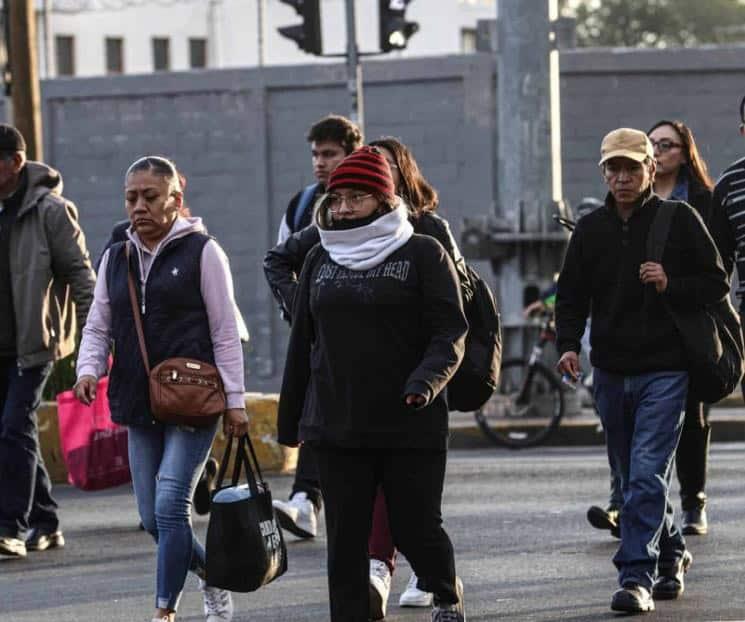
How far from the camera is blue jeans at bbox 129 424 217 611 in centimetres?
708

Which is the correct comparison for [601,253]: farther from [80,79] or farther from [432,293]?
[80,79]

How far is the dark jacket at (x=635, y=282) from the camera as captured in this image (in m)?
7.51

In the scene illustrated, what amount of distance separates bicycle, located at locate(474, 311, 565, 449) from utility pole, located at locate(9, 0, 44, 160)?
4.61m

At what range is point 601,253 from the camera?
7625 millimetres

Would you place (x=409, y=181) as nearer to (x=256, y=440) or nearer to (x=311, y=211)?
(x=311, y=211)

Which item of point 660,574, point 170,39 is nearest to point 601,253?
point 660,574

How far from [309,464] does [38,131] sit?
803 centimetres

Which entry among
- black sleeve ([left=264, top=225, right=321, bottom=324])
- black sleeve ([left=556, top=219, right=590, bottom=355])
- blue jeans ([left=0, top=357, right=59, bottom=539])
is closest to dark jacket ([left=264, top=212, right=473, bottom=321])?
black sleeve ([left=264, top=225, right=321, bottom=324])

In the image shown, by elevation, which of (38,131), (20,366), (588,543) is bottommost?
(588,543)

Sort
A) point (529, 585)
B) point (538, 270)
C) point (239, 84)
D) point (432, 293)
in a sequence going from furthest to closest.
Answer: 1. point (239, 84)
2. point (538, 270)
3. point (529, 585)
4. point (432, 293)

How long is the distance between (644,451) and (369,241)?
169cm

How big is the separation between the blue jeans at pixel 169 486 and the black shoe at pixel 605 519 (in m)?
2.71

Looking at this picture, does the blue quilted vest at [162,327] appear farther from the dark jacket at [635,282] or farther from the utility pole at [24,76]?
the utility pole at [24,76]

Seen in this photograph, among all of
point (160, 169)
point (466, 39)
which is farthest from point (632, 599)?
point (466, 39)
